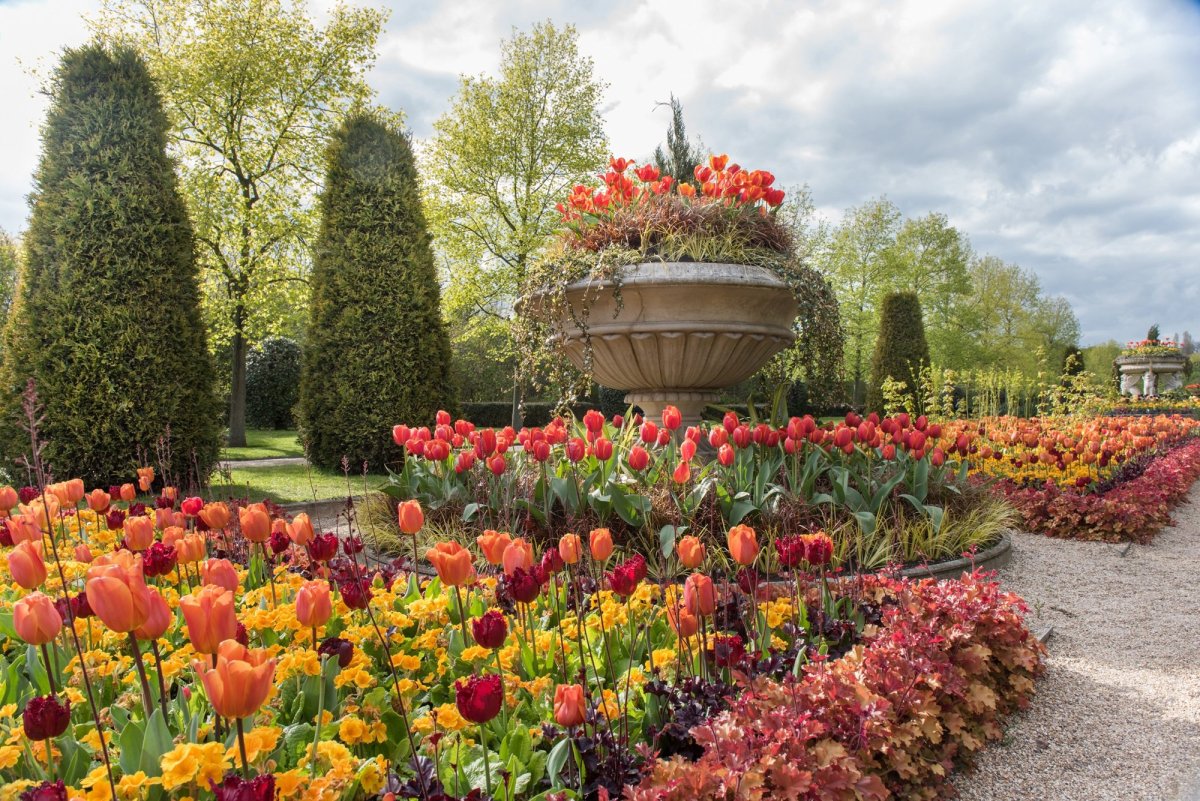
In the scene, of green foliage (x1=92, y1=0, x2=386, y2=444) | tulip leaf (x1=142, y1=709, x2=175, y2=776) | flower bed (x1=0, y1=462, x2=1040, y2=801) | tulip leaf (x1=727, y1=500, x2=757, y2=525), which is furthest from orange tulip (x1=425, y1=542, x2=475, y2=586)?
green foliage (x1=92, y1=0, x2=386, y2=444)

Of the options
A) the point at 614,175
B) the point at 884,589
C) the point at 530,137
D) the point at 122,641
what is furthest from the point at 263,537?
the point at 530,137

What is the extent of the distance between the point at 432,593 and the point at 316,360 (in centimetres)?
809

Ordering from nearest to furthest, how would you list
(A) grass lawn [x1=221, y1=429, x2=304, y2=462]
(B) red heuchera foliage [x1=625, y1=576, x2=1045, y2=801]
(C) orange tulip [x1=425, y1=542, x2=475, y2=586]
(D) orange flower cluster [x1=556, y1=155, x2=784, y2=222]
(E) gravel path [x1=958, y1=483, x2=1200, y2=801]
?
(B) red heuchera foliage [x1=625, y1=576, x2=1045, y2=801] < (C) orange tulip [x1=425, y1=542, x2=475, y2=586] < (E) gravel path [x1=958, y1=483, x2=1200, y2=801] < (D) orange flower cluster [x1=556, y1=155, x2=784, y2=222] < (A) grass lawn [x1=221, y1=429, x2=304, y2=462]

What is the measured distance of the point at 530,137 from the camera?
1698 centimetres

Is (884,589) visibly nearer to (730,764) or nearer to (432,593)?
(730,764)

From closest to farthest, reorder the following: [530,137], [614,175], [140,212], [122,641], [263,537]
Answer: [263,537]
[122,641]
[614,175]
[140,212]
[530,137]

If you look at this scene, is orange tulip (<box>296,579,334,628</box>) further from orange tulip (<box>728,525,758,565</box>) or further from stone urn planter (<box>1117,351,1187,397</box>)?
stone urn planter (<box>1117,351,1187,397</box>)

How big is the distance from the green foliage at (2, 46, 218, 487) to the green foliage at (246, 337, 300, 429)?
1593 centimetres

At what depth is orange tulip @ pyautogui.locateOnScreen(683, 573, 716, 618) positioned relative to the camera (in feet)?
5.67

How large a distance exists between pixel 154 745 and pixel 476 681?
674 mm

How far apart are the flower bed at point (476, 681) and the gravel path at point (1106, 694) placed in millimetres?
153

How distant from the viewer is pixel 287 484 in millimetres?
9148

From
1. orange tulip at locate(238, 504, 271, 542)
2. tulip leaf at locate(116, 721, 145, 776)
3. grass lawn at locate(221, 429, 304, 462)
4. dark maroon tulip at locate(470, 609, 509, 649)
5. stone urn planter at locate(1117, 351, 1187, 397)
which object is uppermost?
stone urn planter at locate(1117, 351, 1187, 397)

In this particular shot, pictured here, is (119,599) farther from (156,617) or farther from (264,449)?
(264,449)
